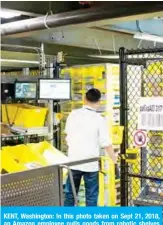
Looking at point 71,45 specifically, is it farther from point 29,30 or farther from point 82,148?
point 82,148

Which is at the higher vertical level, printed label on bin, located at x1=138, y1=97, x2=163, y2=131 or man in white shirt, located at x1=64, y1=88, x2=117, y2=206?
printed label on bin, located at x1=138, y1=97, x2=163, y2=131

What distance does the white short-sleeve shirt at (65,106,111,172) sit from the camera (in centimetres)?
411

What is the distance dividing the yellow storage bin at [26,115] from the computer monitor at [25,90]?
0.53 ft

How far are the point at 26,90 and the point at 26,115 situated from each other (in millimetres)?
315

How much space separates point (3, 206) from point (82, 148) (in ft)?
8.24

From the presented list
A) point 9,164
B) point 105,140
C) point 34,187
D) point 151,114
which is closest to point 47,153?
point 9,164

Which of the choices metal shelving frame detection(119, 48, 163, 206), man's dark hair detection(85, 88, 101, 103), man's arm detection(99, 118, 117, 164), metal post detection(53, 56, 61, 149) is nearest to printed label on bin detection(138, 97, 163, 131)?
metal shelving frame detection(119, 48, 163, 206)

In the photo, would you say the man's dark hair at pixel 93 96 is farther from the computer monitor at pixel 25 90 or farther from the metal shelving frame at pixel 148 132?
the computer monitor at pixel 25 90

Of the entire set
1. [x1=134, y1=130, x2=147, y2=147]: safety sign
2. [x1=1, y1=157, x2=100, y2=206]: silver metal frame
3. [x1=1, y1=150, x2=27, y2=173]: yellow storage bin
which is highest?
[x1=134, y1=130, x2=147, y2=147]: safety sign

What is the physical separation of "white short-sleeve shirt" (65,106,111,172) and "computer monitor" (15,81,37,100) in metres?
0.92

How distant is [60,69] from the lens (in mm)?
5406

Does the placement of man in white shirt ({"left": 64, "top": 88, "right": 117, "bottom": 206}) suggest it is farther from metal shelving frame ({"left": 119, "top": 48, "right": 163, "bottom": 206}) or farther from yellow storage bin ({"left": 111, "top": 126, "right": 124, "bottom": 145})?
yellow storage bin ({"left": 111, "top": 126, "right": 124, "bottom": 145})

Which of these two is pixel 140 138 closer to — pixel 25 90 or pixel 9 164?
pixel 9 164

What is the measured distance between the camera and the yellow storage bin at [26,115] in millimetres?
4859
